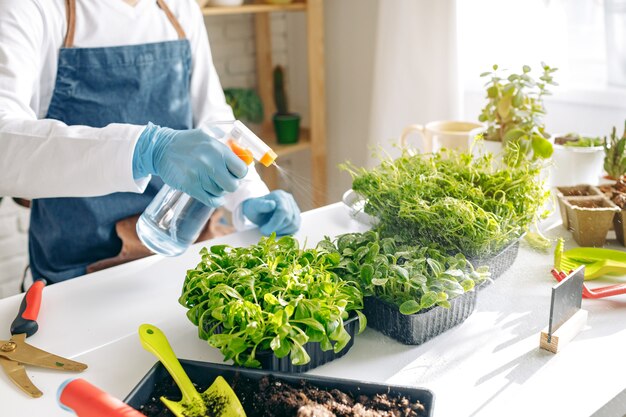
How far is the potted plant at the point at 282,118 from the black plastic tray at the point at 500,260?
5.39 ft

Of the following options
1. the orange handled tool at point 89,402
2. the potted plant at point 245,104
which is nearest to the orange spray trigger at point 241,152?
the orange handled tool at point 89,402

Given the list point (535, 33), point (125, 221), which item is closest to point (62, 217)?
point (125, 221)

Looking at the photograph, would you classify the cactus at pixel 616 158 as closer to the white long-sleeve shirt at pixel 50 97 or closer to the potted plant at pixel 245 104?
the white long-sleeve shirt at pixel 50 97

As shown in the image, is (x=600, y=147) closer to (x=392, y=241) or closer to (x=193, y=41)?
(x=392, y=241)

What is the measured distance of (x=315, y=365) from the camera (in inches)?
34.4

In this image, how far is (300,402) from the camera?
0.74 meters

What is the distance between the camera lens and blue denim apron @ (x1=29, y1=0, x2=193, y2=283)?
147 cm

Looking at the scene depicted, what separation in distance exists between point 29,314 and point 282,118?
1.74 meters

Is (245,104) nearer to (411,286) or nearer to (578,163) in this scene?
(578,163)

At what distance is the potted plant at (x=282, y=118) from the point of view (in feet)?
8.67

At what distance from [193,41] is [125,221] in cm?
49

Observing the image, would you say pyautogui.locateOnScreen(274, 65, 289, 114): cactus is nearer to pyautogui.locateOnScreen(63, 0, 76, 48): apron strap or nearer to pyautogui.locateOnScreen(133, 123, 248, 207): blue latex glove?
pyautogui.locateOnScreen(63, 0, 76, 48): apron strap

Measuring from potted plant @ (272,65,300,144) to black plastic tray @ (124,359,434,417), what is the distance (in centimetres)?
191

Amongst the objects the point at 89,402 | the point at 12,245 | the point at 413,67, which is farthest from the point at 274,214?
the point at 12,245
